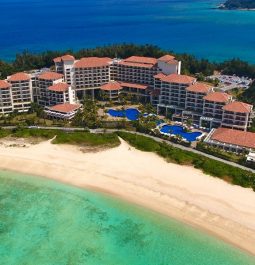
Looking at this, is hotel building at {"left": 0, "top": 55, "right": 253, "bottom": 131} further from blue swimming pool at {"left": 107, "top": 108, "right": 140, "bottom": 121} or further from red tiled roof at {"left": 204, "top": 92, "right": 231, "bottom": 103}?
blue swimming pool at {"left": 107, "top": 108, "right": 140, "bottom": 121}

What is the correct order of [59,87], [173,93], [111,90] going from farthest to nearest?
[111,90], [59,87], [173,93]

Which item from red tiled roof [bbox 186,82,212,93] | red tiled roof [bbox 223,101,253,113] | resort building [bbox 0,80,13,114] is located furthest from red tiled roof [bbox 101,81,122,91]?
red tiled roof [bbox 223,101,253,113]

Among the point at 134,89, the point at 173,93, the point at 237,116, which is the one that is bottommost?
the point at 134,89

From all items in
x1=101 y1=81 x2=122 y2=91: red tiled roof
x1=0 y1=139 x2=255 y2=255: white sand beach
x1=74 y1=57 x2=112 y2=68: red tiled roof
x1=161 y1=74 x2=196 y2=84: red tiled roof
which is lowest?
x1=0 y1=139 x2=255 y2=255: white sand beach

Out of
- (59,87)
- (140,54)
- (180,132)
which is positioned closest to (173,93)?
(180,132)

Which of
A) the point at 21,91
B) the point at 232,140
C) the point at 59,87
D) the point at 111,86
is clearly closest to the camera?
the point at 232,140

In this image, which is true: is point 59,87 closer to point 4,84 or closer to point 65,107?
point 65,107
